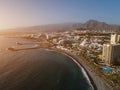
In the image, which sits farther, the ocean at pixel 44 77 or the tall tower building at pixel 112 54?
the tall tower building at pixel 112 54

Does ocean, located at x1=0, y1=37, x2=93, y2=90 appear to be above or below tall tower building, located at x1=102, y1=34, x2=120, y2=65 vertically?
below

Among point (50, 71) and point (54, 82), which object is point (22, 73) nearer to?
point (50, 71)

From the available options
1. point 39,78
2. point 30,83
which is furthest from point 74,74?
point 30,83

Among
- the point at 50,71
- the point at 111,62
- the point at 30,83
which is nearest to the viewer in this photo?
the point at 30,83

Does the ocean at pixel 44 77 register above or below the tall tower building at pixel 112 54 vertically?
below

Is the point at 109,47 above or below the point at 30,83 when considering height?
above

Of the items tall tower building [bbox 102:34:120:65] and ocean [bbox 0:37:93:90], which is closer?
Answer: ocean [bbox 0:37:93:90]

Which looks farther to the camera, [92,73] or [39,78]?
[92,73]

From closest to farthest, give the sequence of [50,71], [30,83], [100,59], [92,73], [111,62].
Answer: [30,83], [92,73], [50,71], [111,62], [100,59]

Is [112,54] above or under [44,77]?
above

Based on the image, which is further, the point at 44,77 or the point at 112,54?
the point at 112,54
